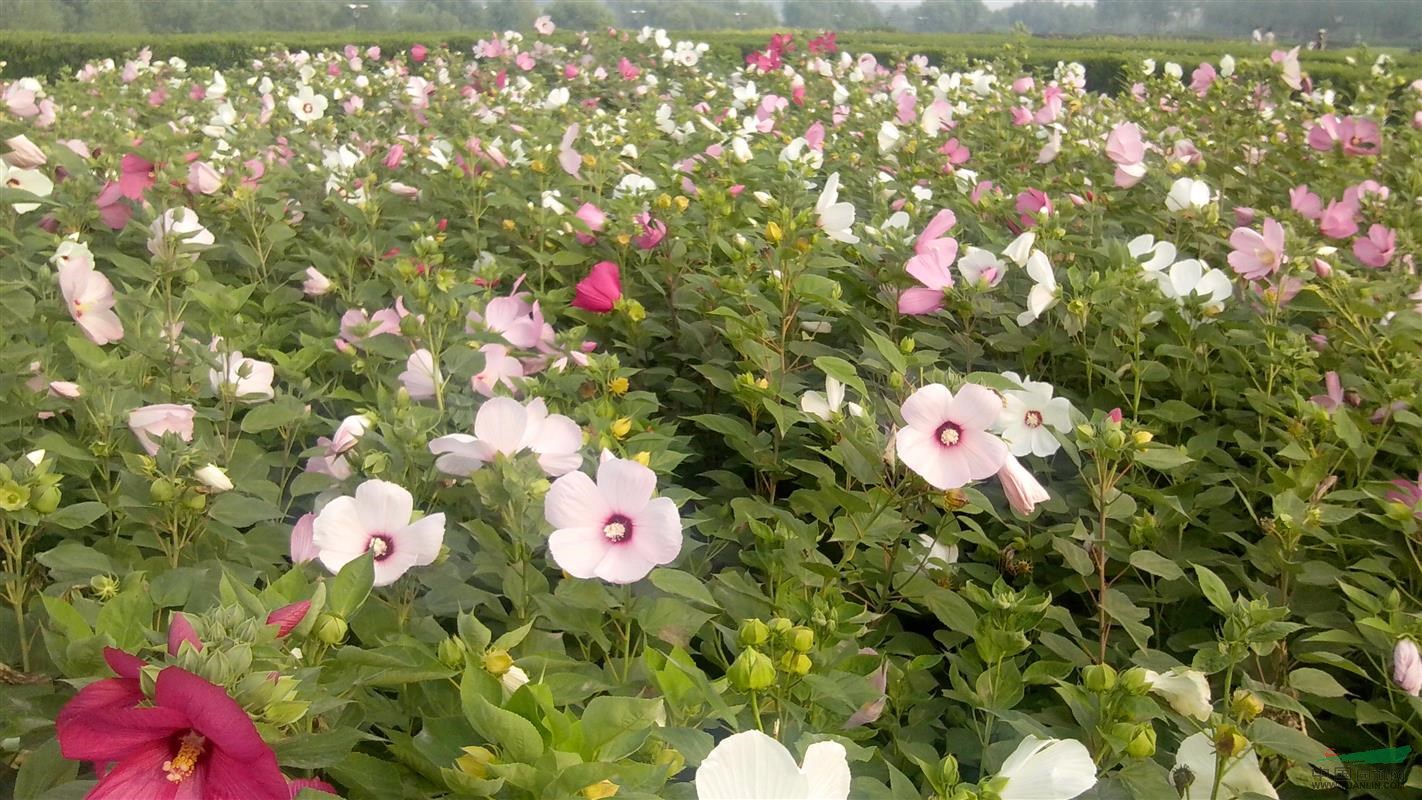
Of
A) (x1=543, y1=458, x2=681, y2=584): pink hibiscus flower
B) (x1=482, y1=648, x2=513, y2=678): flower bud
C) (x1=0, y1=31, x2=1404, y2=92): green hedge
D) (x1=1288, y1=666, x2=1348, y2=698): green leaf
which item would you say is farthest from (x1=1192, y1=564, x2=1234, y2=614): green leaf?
(x1=0, y1=31, x2=1404, y2=92): green hedge

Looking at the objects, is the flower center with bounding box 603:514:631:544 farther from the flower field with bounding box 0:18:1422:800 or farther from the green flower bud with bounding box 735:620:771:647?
the green flower bud with bounding box 735:620:771:647

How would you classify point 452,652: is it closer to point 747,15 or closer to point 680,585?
point 680,585

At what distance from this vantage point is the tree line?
10992mm

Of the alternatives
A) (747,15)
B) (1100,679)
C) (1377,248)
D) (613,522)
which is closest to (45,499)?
(613,522)

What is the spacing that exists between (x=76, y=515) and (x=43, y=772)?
0.31 metres

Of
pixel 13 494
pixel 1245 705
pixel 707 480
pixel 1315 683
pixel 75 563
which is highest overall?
pixel 13 494

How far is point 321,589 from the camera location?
730mm

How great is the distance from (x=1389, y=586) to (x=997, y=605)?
0.71m

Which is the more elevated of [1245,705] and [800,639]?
[800,639]

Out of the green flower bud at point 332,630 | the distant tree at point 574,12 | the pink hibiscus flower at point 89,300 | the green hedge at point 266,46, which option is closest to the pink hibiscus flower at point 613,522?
the green flower bud at point 332,630

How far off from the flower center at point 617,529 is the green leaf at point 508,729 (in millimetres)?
299

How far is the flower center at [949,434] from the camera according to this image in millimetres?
1090

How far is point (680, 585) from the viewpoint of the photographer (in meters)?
0.99

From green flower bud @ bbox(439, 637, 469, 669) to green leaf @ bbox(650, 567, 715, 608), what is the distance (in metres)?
0.23
